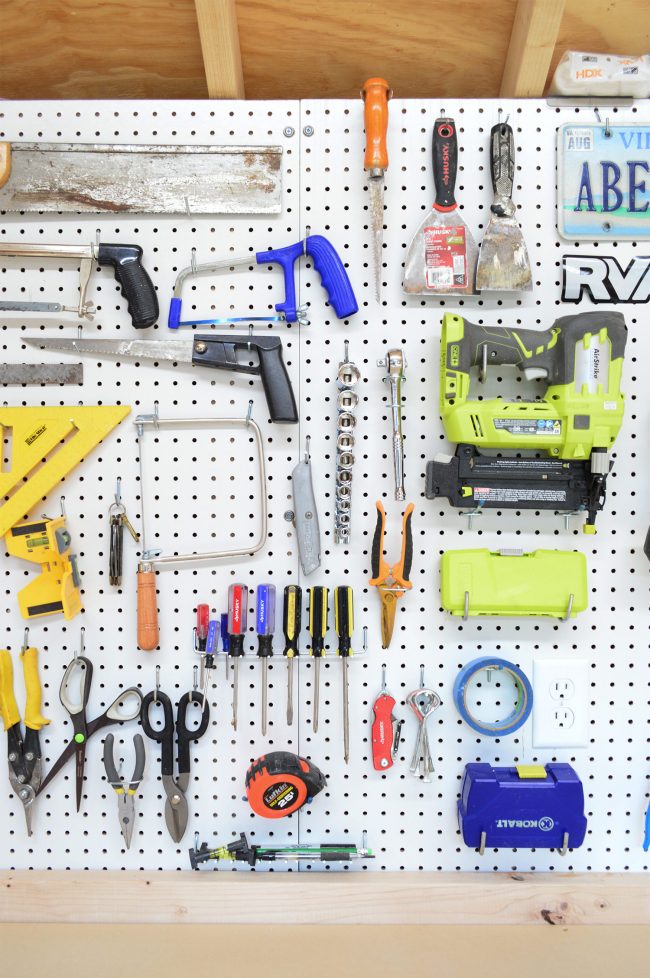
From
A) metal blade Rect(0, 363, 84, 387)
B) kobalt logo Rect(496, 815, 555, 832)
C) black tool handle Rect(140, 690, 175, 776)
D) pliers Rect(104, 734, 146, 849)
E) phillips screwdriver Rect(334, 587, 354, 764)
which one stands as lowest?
kobalt logo Rect(496, 815, 555, 832)

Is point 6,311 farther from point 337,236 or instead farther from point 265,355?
point 337,236

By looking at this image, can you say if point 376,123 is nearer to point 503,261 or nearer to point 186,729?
point 503,261

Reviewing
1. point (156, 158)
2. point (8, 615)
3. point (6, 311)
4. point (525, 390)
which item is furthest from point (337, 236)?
point (8, 615)

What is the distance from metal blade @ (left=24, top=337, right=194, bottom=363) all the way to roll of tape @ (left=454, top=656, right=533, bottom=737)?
0.91 meters

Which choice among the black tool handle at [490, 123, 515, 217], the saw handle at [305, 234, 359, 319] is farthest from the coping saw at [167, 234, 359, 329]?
the black tool handle at [490, 123, 515, 217]

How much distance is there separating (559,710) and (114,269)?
1385mm

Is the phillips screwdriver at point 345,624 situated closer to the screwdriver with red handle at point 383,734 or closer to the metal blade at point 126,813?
the screwdriver with red handle at point 383,734

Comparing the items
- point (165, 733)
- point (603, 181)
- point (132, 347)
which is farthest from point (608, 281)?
point (165, 733)

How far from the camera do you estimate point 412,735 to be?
1.53 meters

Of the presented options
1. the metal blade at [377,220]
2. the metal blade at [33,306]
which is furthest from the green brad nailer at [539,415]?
the metal blade at [33,306]

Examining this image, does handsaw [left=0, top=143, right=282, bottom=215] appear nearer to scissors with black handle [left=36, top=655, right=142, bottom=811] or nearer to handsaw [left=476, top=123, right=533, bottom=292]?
handsaw [left=476, top=123, right=533, bottom=292]

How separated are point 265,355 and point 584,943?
140 cm

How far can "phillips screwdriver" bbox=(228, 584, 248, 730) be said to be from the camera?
1471mm

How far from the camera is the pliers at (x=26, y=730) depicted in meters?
1.49
